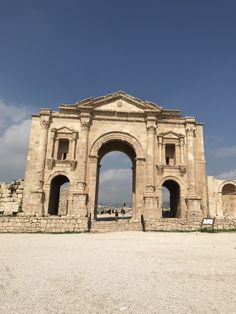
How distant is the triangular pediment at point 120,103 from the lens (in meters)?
24.8

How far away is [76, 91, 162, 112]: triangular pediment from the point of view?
24.8 metres

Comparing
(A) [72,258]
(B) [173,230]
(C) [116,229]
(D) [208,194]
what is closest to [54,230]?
(C) [116,229]

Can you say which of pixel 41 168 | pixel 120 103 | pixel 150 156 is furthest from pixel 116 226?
pixel 120 103

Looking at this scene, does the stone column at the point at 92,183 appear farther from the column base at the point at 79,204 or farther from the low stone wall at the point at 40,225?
the low stone wall at the point at 40,225

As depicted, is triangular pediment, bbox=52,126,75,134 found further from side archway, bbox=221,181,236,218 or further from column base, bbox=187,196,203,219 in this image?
side archway, bbox=221,181,236,218

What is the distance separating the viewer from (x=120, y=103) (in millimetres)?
25250

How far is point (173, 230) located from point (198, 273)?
1256 cm

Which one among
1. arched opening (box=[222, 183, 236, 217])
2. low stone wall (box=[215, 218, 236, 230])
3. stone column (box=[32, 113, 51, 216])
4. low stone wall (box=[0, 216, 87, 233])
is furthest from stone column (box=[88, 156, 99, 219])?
arched opening (box=[222, 183, 236, 217])

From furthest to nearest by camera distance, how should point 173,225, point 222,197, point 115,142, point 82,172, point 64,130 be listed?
1. point 222,197
2. point 115,142
3. point 64,130
4. point 82,172
5. point 173,225

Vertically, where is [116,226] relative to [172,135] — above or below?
below

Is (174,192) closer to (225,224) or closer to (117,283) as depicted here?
(225,224)

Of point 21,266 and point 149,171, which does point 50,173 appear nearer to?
point 149,171

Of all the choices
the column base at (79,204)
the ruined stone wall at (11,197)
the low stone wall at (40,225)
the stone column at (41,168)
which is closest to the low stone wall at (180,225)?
the low stone wall at (40,225)

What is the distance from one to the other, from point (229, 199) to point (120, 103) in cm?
1560
